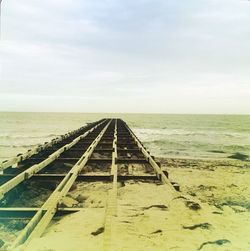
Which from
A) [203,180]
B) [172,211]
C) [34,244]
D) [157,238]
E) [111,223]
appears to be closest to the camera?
[34,244]

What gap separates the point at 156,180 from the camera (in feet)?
20.0

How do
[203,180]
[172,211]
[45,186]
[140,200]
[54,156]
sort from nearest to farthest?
[172,211] < [140,200] < [45,186] < [54,156] < [203,180]

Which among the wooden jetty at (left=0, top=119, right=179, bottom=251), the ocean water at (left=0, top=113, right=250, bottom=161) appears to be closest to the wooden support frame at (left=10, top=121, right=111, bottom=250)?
the wooden jetty at (left=0, top=119, right=179, bottom=251)

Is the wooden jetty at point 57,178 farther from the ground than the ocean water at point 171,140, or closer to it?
farther from the ground

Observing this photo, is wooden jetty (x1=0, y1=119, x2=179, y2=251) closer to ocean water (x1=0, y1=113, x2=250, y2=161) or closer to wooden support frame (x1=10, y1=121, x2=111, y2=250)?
wooden support frame (x1=10, y1=121, x2=111, y2=250)

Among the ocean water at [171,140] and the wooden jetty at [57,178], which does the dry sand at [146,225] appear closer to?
the wooden jetty at [57,178]

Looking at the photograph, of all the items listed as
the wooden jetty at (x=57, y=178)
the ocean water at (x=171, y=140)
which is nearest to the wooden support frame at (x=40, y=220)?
the wooden jetty at (x=57, y=178)

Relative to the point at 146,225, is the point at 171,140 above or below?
below

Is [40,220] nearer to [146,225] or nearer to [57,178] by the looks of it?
[146,225]

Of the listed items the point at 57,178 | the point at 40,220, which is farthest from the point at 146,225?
the point at 57,178

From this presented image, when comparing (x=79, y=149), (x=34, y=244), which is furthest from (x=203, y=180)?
(x=34, y=244)

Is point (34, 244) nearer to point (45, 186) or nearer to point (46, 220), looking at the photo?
point (46, 220)

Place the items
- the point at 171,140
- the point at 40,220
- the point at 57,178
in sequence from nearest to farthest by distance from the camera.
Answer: the point at 40,220, the point at 57,178, the point at 171,140

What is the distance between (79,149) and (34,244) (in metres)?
7.46
